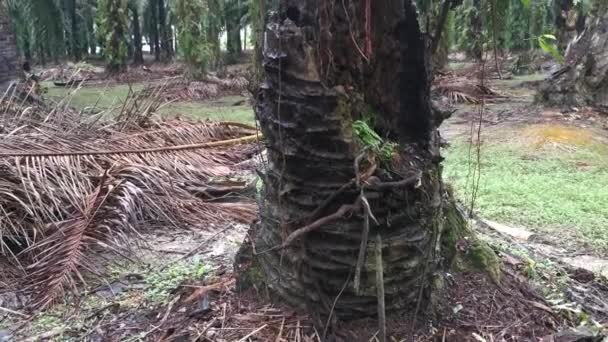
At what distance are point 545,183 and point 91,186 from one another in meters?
3.14

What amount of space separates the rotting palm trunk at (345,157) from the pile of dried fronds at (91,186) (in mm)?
1215

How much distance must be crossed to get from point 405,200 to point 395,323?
0.35 m

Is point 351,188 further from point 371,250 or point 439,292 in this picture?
point 439,292

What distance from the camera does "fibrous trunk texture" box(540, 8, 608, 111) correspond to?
21.9 ft

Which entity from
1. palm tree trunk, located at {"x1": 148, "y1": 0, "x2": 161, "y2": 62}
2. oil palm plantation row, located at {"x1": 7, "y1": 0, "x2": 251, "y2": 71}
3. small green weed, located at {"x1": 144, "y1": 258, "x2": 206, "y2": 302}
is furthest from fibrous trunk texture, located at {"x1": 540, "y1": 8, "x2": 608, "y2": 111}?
palm tree trunk, located at {"x1": 148, "y1": 0, "x2": 161, "y2": 62}

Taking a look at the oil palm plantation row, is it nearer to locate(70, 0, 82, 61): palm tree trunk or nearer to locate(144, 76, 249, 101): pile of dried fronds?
locate(70, 0, 82, 61): palm tree trunk

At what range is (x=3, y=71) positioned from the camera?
→ 5.26m

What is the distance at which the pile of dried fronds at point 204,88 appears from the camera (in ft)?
32.6

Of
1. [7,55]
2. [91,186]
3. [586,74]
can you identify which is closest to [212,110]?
[7,55]

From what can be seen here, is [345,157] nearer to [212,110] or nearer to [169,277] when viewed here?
[169,277]

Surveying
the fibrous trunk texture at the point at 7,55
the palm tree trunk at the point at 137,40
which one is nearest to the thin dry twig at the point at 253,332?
the fibrous trunk texture at the point at 7,55

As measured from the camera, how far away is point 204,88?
10328mm

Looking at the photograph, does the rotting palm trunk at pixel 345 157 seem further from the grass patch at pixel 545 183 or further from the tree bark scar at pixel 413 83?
the grass patch at pixel 545 183

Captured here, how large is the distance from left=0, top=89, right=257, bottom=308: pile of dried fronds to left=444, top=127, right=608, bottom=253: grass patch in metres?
1.62
